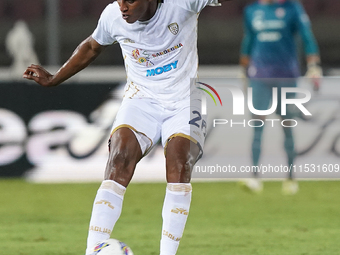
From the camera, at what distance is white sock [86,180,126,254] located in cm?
374

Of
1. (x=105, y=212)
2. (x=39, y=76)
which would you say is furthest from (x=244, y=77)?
(x=105, y=212)

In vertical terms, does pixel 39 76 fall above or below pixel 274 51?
below

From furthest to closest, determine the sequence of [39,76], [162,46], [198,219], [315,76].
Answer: [315,76], [198,219], [39,76], [162,46]

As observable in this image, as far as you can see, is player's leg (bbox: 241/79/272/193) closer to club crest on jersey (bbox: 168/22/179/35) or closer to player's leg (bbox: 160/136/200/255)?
club crest on jersey (bbox: 168/22/179/35)

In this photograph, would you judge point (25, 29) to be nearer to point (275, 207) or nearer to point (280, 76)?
point (280, 76)

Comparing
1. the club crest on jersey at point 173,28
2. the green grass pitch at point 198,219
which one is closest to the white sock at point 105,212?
the green grass pitch at point 198,219

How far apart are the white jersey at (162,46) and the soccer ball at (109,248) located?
42.1 inches

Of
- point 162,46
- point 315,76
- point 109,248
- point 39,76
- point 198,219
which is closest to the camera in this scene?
point 109,248

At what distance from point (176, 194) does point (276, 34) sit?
4.50 m

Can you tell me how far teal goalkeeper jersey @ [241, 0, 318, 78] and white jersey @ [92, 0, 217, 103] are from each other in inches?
148

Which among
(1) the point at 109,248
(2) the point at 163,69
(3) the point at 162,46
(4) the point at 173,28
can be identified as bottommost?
(1) the point at 109,248

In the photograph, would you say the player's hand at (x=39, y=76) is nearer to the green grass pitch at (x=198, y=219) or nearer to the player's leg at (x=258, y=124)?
the green grass pitch at (x=198, y=219)

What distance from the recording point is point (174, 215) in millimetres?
3850

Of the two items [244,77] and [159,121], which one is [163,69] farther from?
[244,77]
